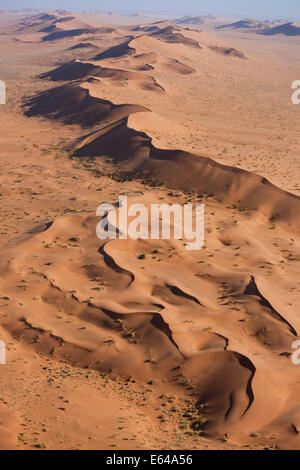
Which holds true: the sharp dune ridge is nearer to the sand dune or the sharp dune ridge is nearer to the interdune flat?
the interdune flat

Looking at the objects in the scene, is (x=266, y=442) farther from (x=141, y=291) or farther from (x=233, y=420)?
(x=141, y=291)

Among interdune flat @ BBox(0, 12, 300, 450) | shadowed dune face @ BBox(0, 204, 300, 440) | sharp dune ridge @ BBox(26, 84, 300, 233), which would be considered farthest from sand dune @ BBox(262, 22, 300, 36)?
shadowed dune face @ BBox(0, 204, 300, 440)

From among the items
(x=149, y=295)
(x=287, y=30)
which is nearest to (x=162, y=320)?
(x=149, y=295)

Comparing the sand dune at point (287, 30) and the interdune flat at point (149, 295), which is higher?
the interdune flat at point (149, 295)

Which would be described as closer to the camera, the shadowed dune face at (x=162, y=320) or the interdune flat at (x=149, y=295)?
the interdune flat at (x=149, y=295)

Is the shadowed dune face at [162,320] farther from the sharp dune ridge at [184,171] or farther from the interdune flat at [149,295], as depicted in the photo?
the sharp dune ridge at [184,171]

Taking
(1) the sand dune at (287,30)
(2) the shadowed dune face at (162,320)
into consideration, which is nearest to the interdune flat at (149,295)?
(2) the shadowed dune face at (162,320)

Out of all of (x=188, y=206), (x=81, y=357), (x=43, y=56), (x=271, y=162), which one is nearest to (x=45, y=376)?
(x=81, y=357)
